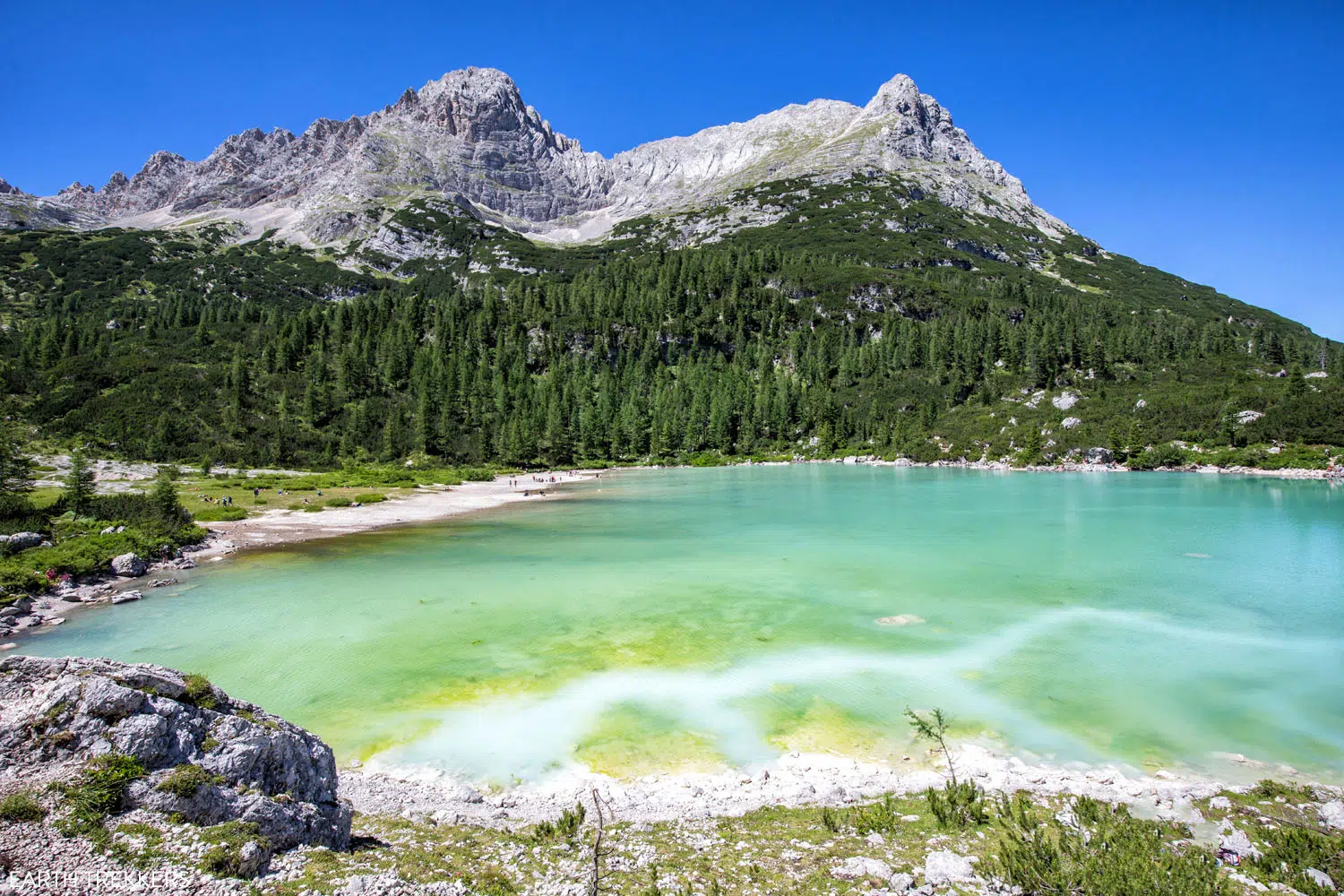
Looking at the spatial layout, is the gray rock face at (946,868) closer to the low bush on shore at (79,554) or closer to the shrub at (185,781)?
the shrub at (185,781)

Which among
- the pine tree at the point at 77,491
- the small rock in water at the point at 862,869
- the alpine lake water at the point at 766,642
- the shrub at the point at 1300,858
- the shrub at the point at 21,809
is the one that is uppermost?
the pine tree at the point at 77,491

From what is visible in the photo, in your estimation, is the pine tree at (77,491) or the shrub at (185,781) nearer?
the shrub at (185,781)

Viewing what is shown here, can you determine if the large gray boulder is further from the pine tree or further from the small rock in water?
the pine tree

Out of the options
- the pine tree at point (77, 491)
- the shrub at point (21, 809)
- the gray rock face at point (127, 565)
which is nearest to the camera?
the shrub at point (21, 809)

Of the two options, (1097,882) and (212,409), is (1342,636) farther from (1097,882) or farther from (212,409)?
(212,409)

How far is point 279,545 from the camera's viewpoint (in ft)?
104

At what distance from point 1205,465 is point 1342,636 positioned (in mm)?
68440

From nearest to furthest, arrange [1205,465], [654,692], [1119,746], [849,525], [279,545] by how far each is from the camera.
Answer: [1119,746]
[654,692]
[279,545]
[849,525]
[1205,465]

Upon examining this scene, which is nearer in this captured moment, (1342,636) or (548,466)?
(1342,636)

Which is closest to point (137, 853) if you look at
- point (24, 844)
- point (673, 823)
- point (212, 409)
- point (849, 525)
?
point (24, 844)

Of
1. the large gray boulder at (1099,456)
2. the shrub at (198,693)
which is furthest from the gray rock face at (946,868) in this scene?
the large gray boulder at (1099,456)

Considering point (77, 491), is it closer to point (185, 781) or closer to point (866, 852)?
point (185, 781)

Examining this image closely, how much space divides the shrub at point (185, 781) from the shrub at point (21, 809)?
88 centimetres

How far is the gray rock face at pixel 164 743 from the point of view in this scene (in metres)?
5.98
